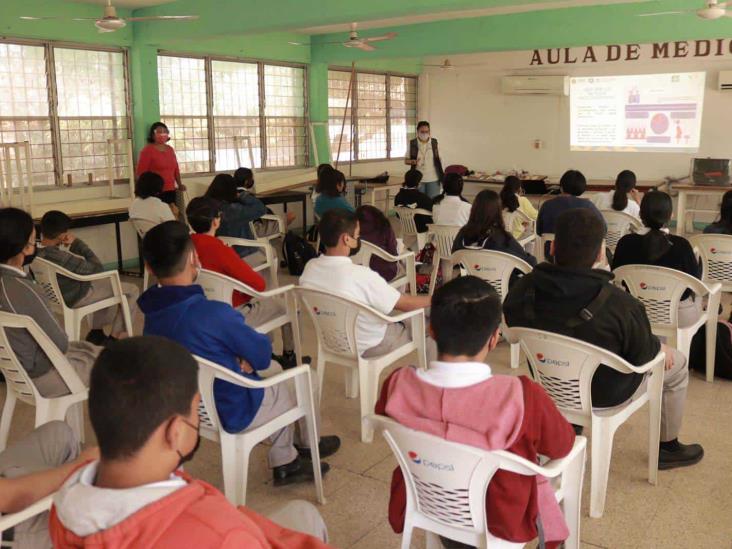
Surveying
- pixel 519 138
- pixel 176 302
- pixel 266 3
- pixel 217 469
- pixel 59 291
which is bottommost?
pixel 217 469

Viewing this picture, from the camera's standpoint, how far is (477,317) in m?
1.73

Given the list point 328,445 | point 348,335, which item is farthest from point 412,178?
point 328,445

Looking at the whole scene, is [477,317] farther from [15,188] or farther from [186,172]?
[186,172]

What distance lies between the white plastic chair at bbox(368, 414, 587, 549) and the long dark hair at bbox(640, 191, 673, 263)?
6.14 feet

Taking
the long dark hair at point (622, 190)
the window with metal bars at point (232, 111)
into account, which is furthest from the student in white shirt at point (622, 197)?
the window with metal bars at point (232, 111)

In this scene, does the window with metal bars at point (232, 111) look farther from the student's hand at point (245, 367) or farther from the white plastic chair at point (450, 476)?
the white plastic chair at point (450, 476)

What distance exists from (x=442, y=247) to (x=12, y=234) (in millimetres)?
3096

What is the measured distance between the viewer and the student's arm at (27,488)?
1514mm

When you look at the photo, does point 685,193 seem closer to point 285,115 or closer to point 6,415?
point 285,115

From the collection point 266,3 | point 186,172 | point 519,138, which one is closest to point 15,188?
point 186,172

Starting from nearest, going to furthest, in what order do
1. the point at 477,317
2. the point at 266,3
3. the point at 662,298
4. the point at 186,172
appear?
the point at 477,317 < the point at 662,298 < the point at 266,3 < the point at 186,172

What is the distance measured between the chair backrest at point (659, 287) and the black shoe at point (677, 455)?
2.20 ft

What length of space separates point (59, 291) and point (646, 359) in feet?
9.90

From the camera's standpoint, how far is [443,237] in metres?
5.12
